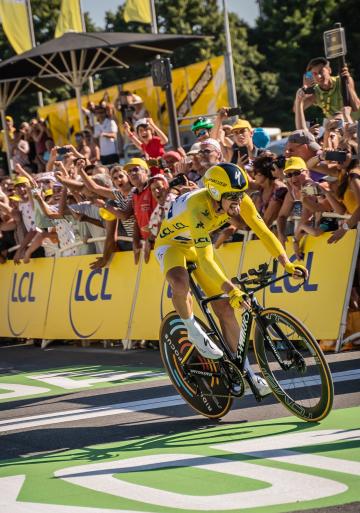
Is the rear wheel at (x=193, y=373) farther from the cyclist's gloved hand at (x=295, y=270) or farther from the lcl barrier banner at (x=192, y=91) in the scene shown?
the lcl barrier banner at (x=192, y=91)

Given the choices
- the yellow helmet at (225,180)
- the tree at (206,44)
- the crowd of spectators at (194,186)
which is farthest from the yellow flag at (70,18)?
the tree at (206,44)

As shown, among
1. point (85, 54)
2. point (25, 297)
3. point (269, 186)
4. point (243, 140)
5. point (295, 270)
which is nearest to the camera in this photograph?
point (295, 270)

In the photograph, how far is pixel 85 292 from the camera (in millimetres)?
15859

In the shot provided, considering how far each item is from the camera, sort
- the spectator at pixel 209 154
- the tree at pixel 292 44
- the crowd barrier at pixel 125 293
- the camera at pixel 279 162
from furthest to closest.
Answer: the tree at pixel 292 44, the spectator at pixel 209 154, the camera at pixel 279 162, the crowd barrier at pixel 125 293

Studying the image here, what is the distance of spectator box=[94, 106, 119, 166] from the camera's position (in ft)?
64.8

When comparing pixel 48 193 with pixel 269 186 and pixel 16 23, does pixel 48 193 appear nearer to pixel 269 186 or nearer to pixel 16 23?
pixel 269 186

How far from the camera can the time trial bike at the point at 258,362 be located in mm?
7758

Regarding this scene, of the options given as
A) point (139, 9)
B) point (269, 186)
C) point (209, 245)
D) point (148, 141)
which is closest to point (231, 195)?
point (209, 245)

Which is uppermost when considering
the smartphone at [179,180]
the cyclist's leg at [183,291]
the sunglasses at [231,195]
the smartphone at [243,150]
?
the smartphone at [243,150]

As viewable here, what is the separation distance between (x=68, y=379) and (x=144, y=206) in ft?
Answer: 8.25

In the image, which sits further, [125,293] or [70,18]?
[70,18]

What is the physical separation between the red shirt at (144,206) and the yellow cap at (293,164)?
8.42ft

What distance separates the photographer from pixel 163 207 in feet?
43.6

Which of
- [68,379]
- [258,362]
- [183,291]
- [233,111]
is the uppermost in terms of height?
[233,111]
